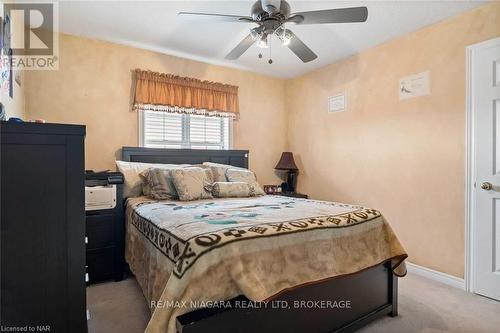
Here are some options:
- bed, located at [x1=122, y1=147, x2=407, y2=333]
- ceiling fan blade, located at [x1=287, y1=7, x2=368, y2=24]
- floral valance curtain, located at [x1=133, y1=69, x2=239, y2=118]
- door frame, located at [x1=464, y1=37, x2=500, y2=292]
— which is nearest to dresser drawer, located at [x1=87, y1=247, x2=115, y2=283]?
bed, located at [x1=122, y1=147, x2=407, y2=333]

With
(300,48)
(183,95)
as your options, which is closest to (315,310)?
(300,48)

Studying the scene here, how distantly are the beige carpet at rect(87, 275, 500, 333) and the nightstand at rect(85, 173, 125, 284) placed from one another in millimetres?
128

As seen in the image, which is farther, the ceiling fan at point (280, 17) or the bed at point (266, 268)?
the ceiling fan at point (280, 17)

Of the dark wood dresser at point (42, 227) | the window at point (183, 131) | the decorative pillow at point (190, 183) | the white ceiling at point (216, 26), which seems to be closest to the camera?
the dark wood dresser at point (42, 227)

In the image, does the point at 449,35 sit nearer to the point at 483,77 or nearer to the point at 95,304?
the point at 483,77

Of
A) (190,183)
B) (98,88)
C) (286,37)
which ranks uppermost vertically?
(286,37)

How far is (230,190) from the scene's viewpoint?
299cm

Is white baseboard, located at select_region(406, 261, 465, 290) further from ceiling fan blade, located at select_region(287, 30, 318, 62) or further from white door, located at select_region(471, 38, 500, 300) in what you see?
ceiling fan blade, located at select_region(287, 30, 318, 62)

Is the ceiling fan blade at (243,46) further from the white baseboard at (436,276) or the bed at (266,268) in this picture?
the white baseboard at (436,276)

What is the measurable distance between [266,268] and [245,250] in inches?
6.2

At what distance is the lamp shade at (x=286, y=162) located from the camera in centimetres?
430

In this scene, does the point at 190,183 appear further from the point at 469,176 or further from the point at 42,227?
the point at 469,176

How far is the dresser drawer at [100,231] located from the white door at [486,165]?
336cm

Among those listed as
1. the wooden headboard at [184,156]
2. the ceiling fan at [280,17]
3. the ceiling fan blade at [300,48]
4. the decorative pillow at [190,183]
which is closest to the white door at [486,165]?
the ceiling fan at [280,17]
